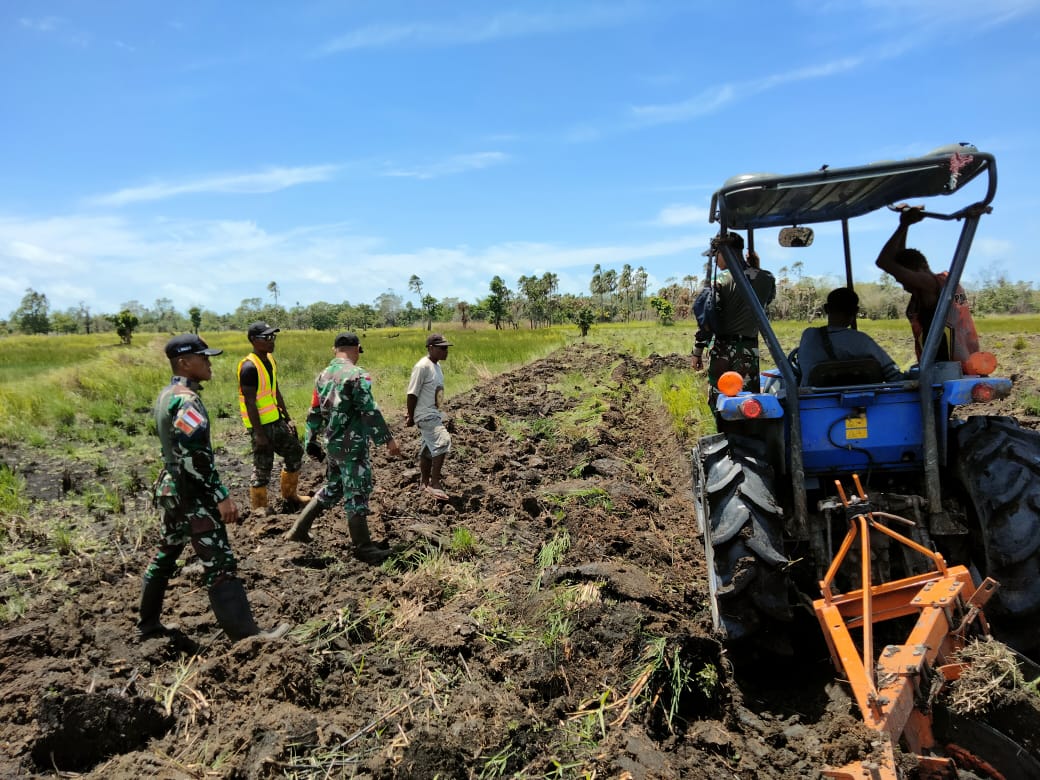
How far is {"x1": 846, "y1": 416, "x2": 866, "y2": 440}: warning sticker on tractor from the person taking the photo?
3391 mm

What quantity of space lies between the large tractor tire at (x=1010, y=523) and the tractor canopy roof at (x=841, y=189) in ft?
3.83

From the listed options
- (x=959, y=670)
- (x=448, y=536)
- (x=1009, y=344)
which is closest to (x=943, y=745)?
(x=959, y=670)

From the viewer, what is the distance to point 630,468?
7.32m

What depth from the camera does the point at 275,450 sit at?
6.42 metres

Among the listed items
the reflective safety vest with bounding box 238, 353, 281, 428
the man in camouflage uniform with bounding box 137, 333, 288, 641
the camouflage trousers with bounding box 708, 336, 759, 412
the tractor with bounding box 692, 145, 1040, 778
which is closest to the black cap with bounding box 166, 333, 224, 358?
the man in camouflage uniform with bounding box 137, 333, 288, 641

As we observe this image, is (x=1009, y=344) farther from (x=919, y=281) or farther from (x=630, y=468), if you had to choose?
(x=919, y=281)

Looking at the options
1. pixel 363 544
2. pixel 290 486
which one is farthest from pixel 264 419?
pixel 363 544

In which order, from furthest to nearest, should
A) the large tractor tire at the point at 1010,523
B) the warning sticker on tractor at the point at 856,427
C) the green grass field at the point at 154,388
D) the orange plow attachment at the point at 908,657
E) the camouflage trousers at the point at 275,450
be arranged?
the green grass field at the point at 154,388 → the camouflage trousers at the point at 275,450 → the warning sticker on tractor at the point at 856,427 → the large tractor tire at the point at 1010,523 → the orange plow attachment at the point at 908,657

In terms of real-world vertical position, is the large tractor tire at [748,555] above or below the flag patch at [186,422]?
below

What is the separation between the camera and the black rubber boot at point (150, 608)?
4.03 meters

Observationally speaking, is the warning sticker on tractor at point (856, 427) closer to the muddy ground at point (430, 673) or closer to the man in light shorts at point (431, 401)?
the muddy ground at point (430, 673)

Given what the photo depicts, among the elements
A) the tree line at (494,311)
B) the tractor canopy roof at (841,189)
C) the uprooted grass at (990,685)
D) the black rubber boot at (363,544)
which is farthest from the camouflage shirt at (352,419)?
the tree line at (494,311)

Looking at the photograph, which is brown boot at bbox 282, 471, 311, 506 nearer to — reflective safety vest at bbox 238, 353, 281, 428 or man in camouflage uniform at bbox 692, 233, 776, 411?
reflective safety vest at bbox 238, 353, 281, 428

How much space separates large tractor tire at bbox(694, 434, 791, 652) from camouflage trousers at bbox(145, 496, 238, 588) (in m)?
2.72
